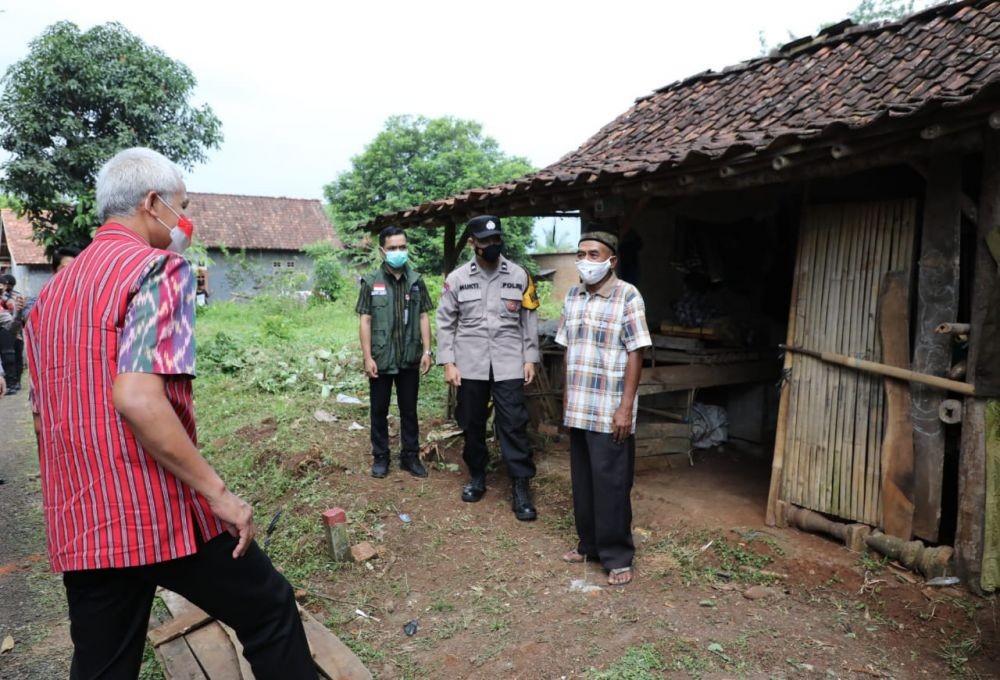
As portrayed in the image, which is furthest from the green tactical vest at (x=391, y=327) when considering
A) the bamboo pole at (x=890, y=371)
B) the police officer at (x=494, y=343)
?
the bamboo pole at (x=890, y=371)

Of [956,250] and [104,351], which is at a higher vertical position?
[956,250]

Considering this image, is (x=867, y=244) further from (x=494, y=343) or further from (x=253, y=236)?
(x=253, y=236)

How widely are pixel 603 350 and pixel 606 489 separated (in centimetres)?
80

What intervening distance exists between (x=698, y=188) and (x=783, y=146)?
728 millimetres

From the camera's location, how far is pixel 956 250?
3.68 m

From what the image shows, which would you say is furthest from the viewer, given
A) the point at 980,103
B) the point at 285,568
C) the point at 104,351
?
the point at 285,568

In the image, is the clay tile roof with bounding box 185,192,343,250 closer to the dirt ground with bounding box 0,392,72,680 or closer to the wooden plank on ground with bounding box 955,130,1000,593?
the dirt ground with bounding box 0,392,72,680

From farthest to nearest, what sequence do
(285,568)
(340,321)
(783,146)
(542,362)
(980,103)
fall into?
(340,321) → (542,362) → (285,568) → (783,146) → (980,103)

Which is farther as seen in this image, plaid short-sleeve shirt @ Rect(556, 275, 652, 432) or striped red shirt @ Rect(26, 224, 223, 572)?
plaid short-sleeve shirt @ Rect(556, 275, 652, 432)

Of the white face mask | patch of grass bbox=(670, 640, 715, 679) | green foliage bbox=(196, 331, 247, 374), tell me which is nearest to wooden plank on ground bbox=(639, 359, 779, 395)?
the white face mask

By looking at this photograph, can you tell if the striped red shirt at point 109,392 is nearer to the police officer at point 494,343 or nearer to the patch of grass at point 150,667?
the patch of grass at point 150,667

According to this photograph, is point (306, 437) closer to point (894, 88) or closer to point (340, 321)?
point (894, 88)

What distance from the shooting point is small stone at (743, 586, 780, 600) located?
142 inches

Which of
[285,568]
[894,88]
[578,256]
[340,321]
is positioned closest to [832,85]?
[894,88]
